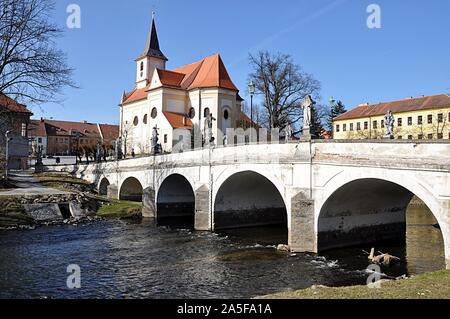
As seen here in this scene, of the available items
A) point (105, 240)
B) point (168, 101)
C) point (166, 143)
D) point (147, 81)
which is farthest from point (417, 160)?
point (147, 81)

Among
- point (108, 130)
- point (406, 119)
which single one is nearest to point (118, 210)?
point (406, 119)

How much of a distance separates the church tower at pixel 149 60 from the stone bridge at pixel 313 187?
30.8 m

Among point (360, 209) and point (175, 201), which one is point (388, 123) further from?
point (175, 201)

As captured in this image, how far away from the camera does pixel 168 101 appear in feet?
165

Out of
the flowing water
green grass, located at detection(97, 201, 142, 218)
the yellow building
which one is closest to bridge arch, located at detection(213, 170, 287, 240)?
the flowing water

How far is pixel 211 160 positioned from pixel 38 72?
431 inches

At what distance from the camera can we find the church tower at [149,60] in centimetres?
5938

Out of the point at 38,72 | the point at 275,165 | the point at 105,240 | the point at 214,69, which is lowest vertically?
the point at 105,240

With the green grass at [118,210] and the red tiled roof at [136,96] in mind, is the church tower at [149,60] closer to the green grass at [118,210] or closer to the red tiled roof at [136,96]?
the red tiled roof at [136,96]

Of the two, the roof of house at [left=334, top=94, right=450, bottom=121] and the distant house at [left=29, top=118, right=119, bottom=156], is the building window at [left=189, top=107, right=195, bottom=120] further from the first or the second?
the distant house at [left=29, top=118, right=119, bottom=156]

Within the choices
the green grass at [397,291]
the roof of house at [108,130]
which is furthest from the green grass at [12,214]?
the roof of house at [108,130]

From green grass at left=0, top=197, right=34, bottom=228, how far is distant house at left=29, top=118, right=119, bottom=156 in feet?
174

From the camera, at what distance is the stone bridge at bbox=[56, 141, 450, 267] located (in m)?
13.1

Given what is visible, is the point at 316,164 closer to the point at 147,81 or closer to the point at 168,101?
the point at 168,101
